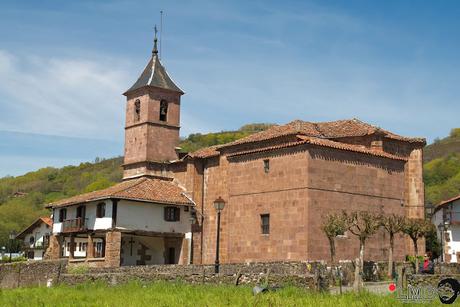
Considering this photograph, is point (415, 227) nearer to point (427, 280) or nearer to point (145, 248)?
point (427, 280)

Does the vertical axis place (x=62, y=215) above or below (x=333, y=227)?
above

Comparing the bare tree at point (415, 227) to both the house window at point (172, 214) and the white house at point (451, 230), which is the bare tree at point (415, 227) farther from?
the house window at point (172, 214)

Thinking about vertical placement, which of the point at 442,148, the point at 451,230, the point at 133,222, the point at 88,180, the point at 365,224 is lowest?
the point at 365,224

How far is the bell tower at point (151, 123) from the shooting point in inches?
1777

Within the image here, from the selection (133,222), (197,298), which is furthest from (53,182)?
(197,298)

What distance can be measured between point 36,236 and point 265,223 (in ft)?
125

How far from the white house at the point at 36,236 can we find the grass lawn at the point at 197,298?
38.2 metres

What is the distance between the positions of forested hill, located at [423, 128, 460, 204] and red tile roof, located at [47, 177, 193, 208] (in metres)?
31.8

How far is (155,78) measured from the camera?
46719 mm

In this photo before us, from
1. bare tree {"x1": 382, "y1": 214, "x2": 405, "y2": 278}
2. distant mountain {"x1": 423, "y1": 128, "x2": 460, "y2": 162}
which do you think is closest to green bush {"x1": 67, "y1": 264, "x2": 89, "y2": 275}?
bare tree {"x1": 382, "y1": 214, "x2": 405, "y2": 278}

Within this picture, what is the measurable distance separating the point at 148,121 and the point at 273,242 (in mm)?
16756

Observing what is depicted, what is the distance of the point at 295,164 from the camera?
31.7m

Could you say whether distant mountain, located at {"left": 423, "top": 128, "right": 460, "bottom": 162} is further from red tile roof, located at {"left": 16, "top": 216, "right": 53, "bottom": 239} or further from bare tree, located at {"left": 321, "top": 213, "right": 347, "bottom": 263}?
bare tree, located at {"left": 321, "top": 213, "right": 347, "bottom": 263}

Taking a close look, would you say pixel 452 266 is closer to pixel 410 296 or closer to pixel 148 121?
pixel 410 296
